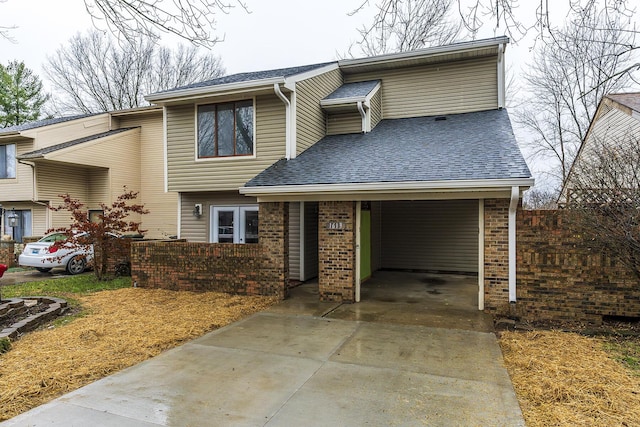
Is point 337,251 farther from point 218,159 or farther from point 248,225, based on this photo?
point 218,159

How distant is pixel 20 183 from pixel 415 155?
1466cm

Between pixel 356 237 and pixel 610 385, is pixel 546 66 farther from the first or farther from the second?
pixel 610 385

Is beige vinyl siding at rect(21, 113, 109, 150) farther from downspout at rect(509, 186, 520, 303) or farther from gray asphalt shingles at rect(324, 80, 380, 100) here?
downspout at rect(509, 186, 520, 303)

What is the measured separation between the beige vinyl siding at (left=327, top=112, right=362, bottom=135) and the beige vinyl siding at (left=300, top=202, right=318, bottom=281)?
2175mm

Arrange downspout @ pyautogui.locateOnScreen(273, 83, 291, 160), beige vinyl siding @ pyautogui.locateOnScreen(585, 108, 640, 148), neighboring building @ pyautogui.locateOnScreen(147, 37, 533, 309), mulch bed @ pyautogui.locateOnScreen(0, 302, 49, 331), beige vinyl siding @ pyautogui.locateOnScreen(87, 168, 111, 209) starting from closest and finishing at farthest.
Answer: mulch bed @ pyautogui.locateOnScreen(0, 302, 49, 331), neighboring building @ pyautogui.locateOnScreen(147, 37, 533, 309), downspout @ pyautogui.locateOnScreen(273, 83, 291, 160), beige vinyl siding @ pyautogui.locateOnScreen(585, 108, 640, 148), beige vinyl siding @ pyautogui.locateOnScreen(87, 168, 111, 209)

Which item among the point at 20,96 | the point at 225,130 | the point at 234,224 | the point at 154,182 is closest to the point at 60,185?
the point at 154,182

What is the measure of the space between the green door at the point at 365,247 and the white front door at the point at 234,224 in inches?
112

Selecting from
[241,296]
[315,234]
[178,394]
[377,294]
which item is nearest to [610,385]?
[178,394]

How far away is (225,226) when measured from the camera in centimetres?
1072

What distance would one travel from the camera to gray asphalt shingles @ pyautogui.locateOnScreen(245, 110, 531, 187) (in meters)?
6.86

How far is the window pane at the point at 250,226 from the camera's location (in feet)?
34.1

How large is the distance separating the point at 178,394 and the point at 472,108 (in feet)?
33.0

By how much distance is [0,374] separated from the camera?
4.13 meters

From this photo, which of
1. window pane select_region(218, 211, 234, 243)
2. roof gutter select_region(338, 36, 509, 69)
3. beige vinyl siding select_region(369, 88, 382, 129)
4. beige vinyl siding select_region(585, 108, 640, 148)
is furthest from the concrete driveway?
beige vinyl siding select_region(585, 108, 640, 148)
